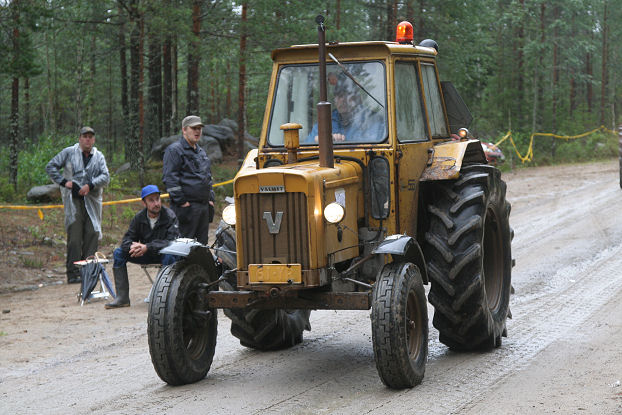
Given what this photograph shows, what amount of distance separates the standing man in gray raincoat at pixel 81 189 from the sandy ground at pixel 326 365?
2.35ft

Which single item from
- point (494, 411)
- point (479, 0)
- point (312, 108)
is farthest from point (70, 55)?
point (494, 411)

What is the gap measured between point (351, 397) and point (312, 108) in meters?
2.40

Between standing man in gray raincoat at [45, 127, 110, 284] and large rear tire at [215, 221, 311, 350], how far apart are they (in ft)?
15.2

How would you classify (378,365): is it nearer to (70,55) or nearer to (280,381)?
(280,381)

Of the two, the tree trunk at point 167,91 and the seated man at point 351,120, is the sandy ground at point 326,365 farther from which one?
the tree trunk at point 167,91

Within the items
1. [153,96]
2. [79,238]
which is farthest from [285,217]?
[153,96]

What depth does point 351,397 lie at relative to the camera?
5.62m

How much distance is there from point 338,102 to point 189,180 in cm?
331

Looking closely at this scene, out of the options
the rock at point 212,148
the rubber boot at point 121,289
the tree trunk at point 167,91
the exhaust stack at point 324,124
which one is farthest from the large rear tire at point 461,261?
the tree trunk at point 167,91

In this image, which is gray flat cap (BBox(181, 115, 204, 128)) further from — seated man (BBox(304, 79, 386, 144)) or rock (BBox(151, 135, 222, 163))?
rock (BBox(151, 135, 222, 163))

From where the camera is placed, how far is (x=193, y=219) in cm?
968

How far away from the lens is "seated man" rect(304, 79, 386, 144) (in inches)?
260

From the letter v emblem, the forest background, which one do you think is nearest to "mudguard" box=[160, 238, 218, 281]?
the letter v emblem

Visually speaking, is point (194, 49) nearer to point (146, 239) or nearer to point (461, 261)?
point (146, 239)
